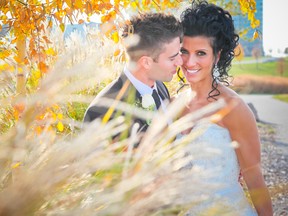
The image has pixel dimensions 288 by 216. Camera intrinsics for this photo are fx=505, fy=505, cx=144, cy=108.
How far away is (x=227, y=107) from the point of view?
307 centimetres

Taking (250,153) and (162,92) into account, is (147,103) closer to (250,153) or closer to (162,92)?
(162,92)

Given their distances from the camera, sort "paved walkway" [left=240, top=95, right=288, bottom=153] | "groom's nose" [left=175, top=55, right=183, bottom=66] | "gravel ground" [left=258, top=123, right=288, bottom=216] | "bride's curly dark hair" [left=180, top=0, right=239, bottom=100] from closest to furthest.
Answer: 1. "groom's nose" [left=175, top=55, right=183, bottom=66]
2. "bride's curly dark hair" [left=180, top=0, right=239, bottom=100]
3. "gravel ground" [left=258, top=123, right=288, bottom=216]
4. "paved walkway" [left=240, top=95, right=288, bottom=153]

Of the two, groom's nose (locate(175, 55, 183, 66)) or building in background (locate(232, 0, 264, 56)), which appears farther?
building in background (locate(232, 0, 264, 56))

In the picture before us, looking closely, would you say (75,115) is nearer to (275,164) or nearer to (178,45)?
(178,45)

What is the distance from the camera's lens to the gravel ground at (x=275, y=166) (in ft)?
23.1

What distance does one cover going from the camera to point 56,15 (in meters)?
3.26

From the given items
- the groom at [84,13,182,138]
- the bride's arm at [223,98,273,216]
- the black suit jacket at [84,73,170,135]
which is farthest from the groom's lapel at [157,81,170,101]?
the bride's arm at [223,98,273,216]

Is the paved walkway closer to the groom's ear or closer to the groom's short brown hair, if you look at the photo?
the groom's short brown hair

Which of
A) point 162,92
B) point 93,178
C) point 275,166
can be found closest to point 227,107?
point 162,92

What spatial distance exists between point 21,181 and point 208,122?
16.6 inches

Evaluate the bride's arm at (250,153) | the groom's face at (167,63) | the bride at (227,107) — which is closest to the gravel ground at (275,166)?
the bride at (227,107)

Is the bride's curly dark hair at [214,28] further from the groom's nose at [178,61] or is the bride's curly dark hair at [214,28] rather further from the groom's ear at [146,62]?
the groom's ear at [146,62]

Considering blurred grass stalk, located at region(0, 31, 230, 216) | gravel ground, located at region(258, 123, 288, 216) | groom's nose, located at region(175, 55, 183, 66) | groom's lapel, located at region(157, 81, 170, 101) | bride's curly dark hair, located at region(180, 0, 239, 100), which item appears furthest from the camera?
gravel ground, located at region(258, 123, 288, 216)

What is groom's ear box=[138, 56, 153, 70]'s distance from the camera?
9.89 feet
